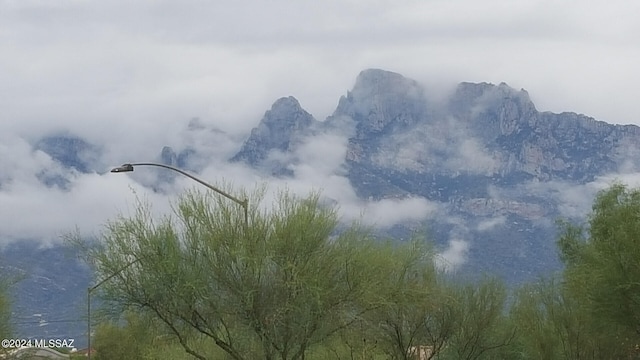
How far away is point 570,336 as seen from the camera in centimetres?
4700

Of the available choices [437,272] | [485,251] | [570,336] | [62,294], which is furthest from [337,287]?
[485,251]

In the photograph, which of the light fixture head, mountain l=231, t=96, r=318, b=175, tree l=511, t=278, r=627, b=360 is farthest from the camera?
mountain l=231, t=96, r=318, b=175

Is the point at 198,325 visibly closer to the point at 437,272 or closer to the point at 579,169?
the point at 437,272

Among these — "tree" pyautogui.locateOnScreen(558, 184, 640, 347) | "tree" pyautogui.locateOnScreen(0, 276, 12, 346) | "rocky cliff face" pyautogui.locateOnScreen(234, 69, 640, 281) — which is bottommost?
"tree" pyautogui.locateOnScreen(558, 184, 640, 347)

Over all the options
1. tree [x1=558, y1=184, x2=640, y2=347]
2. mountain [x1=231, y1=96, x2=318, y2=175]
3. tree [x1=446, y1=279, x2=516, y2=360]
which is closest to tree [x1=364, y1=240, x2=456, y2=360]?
tree [x1=446, y1=279, x2=516, y2=360]

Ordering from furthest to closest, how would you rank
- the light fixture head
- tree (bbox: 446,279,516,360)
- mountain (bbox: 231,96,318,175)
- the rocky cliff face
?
the rocky cliff face, mountain (bbox: 231,96,318,175), tree (bbox: 446,279,516,360), the light fixture head

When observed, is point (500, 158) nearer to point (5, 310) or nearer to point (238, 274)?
point (5, 310)

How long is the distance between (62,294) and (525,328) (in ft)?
273

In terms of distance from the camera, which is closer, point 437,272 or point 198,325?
point 198,325

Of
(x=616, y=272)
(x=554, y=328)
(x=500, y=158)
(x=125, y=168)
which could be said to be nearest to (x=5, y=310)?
(x=125, y=168)

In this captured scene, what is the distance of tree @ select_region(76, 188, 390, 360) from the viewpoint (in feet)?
98.2

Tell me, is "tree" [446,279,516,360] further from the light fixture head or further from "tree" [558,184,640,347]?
the light fixture head

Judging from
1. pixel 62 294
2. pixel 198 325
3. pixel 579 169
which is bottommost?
pixel 198 325

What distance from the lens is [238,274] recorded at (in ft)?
98.9
